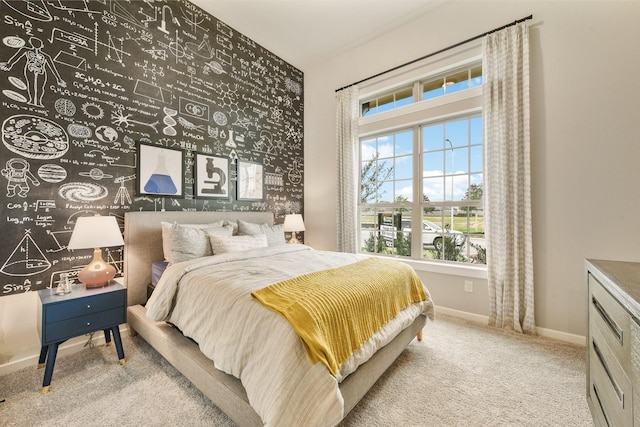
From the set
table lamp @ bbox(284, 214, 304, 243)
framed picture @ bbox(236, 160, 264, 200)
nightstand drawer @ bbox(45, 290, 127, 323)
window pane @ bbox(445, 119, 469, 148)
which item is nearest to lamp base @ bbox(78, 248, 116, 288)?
nightstand drawer @ bbox(45, 290, 127, 323)

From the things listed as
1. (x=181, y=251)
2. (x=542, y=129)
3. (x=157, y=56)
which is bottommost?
(x=181, y=251)

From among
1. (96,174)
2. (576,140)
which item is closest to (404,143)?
(576,140)

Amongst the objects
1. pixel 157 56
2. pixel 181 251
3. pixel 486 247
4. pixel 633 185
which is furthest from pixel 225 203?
pixel 633 185

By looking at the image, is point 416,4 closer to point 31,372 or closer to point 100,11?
point 100,11

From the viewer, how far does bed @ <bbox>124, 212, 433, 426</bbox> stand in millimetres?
1259

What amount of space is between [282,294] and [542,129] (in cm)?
279

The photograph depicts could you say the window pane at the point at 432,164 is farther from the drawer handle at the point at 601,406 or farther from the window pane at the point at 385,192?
the drawer handle at the point at 601,406

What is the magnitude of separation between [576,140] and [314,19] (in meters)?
3.06

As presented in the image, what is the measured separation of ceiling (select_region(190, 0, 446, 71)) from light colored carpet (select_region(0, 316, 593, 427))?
3.63 meters

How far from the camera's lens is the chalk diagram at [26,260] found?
75.4 inches

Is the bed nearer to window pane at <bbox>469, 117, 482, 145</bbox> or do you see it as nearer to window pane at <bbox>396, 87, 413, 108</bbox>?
window pane at <bbox>469, 117, 482, 145</bbox>

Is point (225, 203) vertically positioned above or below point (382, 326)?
above

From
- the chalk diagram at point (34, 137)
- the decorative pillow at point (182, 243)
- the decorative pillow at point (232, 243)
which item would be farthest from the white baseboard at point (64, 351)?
the chalk diagram at point (34, 137)

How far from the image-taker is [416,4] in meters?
2.96
